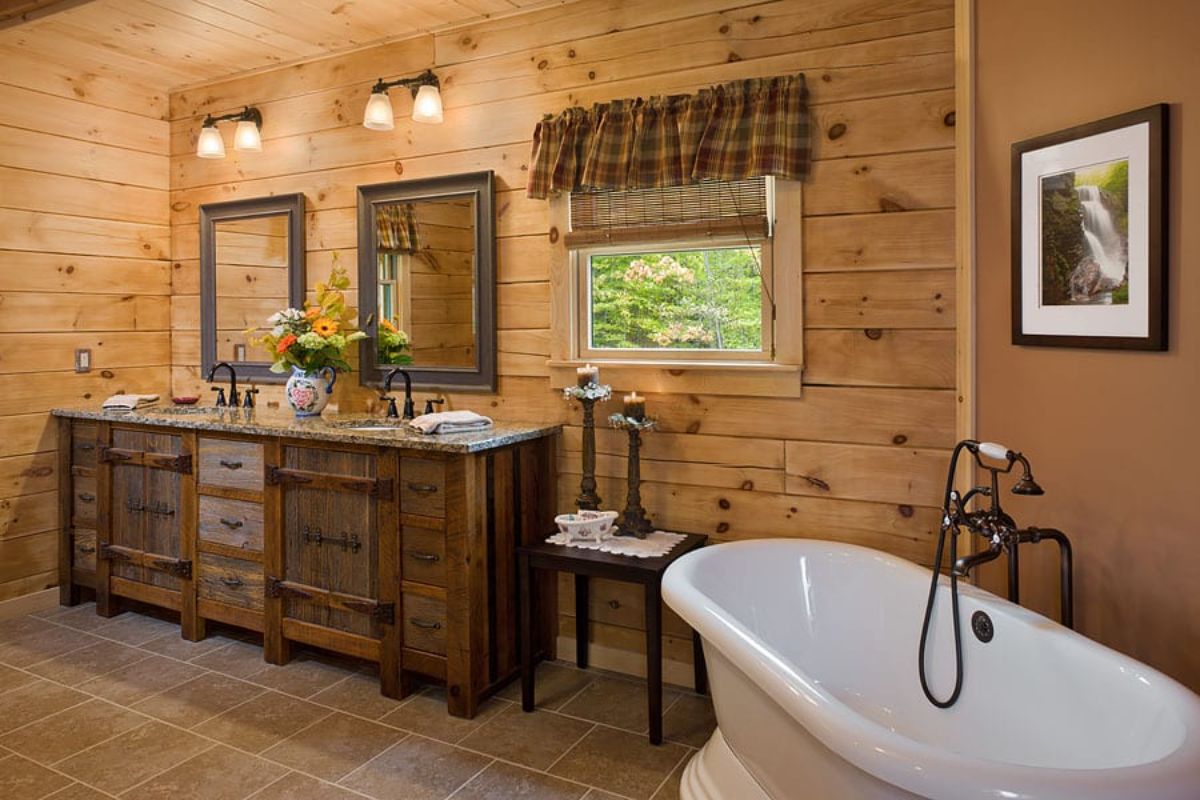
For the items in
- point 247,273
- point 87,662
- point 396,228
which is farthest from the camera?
point 247,273

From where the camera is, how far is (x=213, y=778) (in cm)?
243

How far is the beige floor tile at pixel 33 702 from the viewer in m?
2.80

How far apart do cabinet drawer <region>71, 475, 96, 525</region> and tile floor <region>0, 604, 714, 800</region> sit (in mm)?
644

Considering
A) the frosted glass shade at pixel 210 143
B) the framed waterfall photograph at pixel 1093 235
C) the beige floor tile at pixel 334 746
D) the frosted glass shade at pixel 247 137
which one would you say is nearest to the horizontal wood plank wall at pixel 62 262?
the frosted glass shade at pixel 210 143

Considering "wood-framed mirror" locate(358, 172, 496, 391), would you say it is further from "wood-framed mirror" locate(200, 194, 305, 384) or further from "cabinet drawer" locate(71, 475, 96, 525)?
"cabinet drawer" locate(71, 475, 96, 525)

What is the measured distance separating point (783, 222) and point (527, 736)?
1.88 m

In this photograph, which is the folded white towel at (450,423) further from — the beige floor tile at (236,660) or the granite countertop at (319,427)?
the beige floor tile at (236,660)

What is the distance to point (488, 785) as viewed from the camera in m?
2.40

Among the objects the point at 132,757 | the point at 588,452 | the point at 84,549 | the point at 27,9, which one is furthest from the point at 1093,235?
the point at 84,549

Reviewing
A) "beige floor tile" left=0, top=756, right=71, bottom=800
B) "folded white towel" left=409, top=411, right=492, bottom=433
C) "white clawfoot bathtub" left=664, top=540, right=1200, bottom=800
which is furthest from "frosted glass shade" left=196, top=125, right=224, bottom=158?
"white clawfoot bathtub" left=664, top=540, right=1200, bottom=800

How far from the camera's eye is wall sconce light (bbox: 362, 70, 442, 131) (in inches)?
132

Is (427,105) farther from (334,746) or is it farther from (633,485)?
(334,746)

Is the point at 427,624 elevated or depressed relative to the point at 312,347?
depressed

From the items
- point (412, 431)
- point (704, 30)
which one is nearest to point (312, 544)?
point (412, 431)
